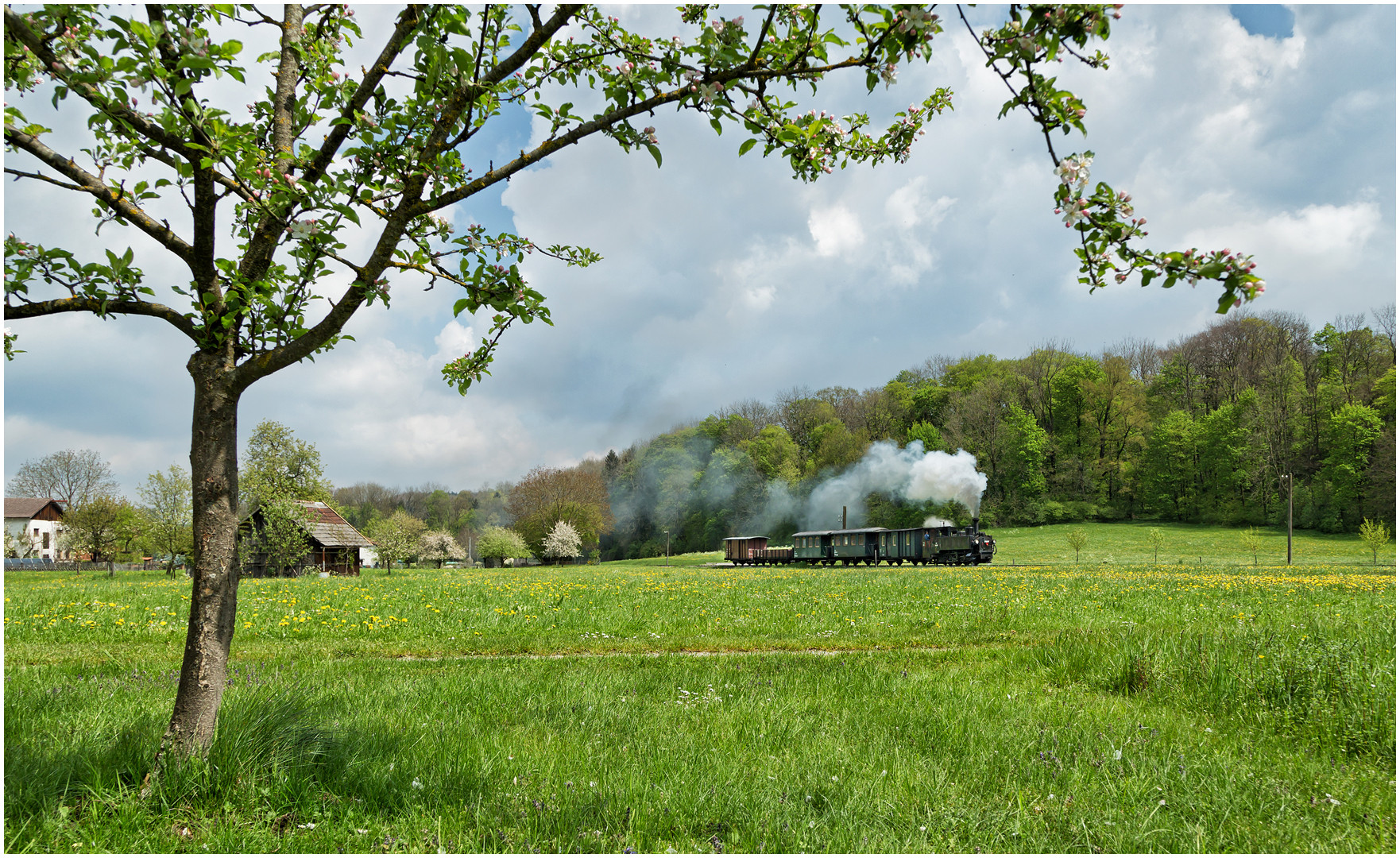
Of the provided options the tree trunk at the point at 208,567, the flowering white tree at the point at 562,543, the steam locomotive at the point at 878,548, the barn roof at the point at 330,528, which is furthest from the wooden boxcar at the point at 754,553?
the tree trunk at the point at 208,567

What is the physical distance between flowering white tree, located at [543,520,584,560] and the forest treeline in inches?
127

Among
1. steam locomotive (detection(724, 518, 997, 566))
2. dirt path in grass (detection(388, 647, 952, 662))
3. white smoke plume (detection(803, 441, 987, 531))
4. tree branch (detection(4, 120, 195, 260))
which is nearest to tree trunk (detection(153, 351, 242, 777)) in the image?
tree branch (detection(4, 120, 195, 260))

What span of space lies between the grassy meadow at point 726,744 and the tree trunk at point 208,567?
0.20 m

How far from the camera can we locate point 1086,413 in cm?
6394

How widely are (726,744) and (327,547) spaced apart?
133 ft

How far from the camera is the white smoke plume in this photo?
166ft

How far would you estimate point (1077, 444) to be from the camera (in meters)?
63.6

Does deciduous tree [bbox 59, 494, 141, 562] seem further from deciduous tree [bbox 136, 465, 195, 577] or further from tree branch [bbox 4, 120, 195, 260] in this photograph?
tree branch [bbox 4, 120, 195, 260]

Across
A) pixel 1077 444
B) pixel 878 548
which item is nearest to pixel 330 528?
pixel 878 548

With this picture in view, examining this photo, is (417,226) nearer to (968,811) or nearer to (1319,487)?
(968,811)

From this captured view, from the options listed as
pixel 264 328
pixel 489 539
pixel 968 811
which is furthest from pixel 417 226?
pixel 489 539

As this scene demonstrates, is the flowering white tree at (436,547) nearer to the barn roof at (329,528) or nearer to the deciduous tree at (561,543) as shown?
the deciduous tree at (561,543)

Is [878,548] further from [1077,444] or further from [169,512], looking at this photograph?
[169,512]

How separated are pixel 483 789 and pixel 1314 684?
6.12m
